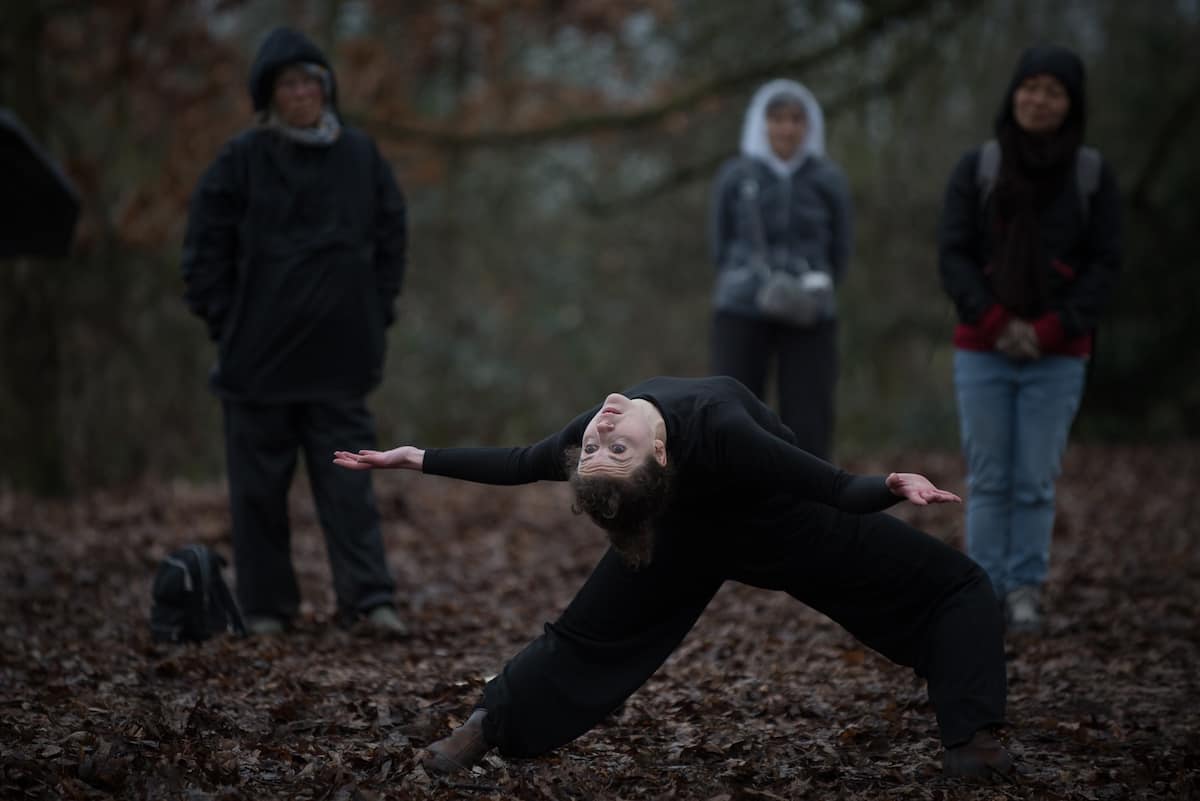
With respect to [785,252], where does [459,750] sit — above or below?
below

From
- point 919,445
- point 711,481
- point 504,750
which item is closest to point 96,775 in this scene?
point 504,750

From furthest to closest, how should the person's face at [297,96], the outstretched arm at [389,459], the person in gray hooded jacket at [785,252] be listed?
1. the person in gray hooded jacket at [785,252]
2. the person's face at [297,96]
3. the outstretched arm at [389,459]

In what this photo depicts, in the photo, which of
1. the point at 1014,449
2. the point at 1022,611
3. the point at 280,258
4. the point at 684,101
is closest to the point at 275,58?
the point at 280,258

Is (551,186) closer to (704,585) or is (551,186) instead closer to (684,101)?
(684,101)

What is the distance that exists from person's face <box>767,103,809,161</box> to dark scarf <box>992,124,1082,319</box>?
7.00 ft

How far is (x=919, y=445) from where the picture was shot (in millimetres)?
15438

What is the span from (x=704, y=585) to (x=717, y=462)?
49cm

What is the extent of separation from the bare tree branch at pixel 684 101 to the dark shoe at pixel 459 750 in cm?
896

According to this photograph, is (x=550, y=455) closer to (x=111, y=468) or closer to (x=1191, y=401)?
(x=111, y=468)

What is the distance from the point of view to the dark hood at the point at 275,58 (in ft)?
20.9

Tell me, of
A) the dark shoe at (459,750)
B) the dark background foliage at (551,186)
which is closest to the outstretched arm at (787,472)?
the dark shoe at (459,750)

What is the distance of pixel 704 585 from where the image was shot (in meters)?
4.50

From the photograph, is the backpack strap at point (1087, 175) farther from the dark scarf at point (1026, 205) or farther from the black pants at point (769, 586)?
the black pants at point (769, 586)

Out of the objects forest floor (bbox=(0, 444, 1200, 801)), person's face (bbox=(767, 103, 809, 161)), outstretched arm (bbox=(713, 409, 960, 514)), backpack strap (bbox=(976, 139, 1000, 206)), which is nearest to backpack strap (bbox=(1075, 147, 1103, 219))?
backpack strap (bbox=(976, 139, 1000, 206))
